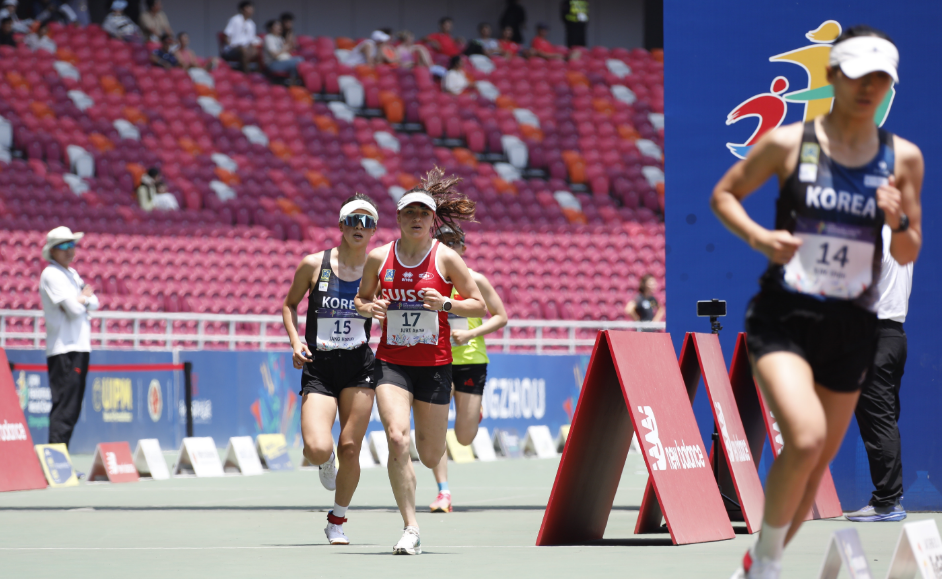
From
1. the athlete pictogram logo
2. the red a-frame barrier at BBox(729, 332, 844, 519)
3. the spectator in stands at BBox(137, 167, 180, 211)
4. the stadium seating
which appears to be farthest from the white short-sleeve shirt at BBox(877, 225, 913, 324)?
the spectator in stands at BBox(137, 167, 180, 211)

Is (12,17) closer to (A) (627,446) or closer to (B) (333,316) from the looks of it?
(B) (333,316)

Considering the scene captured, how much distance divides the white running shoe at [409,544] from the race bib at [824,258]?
118 inches

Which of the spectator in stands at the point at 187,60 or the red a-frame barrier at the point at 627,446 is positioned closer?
the red a-frame barrier at the point at 627,446

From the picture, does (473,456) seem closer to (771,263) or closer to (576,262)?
(576,262)

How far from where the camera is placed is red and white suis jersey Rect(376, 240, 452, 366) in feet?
22.5

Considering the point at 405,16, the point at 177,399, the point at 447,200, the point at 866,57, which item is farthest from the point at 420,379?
the point at 405,16

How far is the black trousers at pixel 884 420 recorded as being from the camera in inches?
314

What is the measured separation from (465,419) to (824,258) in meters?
5.79

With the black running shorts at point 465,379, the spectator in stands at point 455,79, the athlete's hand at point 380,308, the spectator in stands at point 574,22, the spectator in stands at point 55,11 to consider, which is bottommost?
the black running shorts at point 465,379

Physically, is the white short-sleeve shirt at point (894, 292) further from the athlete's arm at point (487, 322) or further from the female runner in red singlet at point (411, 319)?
the female runner in red singlet at point (411, 319)

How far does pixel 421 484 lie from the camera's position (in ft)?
40.3

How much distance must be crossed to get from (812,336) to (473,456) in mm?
12114

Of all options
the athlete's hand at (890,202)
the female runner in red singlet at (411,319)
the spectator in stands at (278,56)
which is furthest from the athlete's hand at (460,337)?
the spectator in stands at (278,56)

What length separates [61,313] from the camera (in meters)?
12.3
